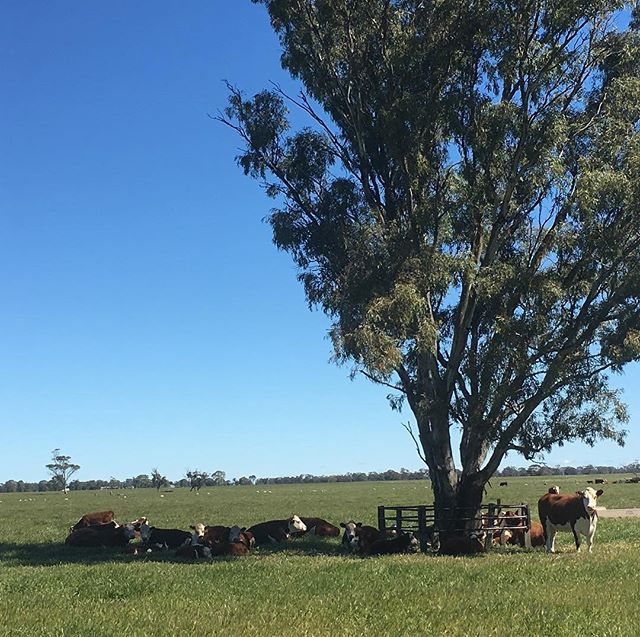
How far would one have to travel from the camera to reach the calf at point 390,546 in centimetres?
2100

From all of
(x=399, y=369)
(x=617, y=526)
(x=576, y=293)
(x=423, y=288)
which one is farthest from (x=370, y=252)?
(x=617, y=526)

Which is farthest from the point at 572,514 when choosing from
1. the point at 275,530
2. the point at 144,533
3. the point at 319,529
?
the point at 144,533

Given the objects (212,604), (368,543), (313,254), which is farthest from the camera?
(313,254)

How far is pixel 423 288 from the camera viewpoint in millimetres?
21062

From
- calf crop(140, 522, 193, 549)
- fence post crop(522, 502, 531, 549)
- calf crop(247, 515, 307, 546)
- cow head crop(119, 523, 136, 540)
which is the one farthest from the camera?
calf crop(247, 515, 307, 546)

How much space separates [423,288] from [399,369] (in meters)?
3.05

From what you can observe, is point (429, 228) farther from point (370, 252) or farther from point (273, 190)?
point (273, 190)

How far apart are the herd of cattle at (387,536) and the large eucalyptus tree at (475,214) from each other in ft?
4.31

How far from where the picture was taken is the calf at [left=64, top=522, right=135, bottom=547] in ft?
77.8

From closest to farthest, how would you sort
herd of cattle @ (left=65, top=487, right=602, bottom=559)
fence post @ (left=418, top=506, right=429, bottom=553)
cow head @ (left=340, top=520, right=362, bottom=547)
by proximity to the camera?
herd of cattle @ (left=65, top=487, right=602, bottom=559) → fence post @ (left=418, top=506, right=429, bottom=553) → cow head @ (left=340, top=520, right=362, bottom=547)

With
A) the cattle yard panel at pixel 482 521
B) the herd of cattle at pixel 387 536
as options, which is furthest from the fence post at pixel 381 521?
the herd of cattle at pixel 387 536

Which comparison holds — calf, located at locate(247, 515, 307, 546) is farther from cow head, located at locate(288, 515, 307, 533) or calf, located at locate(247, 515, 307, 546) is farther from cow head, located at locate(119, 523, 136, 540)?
cow head, located at locate(119, 523, 136, 540)

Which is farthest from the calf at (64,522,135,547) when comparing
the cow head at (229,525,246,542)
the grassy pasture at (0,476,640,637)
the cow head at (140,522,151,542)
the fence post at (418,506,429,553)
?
the fence post at (418,506,429,553)

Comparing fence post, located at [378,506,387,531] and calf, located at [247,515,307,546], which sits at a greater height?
fence post, located at [378,506,387,531]
